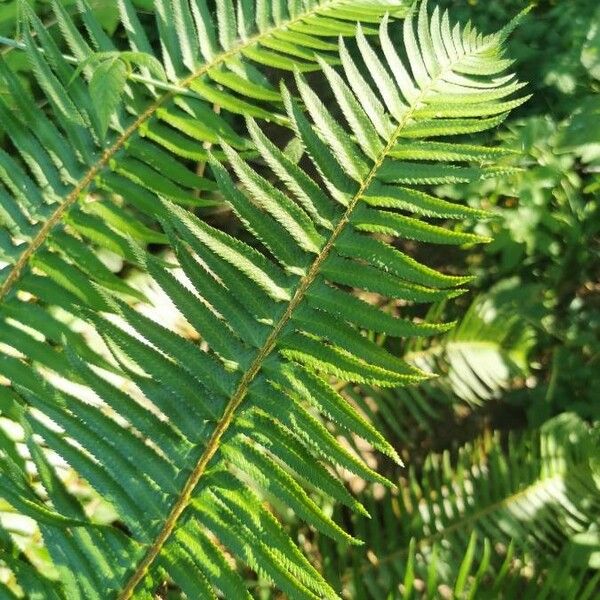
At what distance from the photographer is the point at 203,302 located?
0.91 meters

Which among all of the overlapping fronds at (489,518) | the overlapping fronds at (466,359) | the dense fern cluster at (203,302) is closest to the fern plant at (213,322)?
the dense fern cluster at (203,302)

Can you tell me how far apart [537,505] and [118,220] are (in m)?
1.18

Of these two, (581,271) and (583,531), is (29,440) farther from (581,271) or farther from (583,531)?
(581,271)

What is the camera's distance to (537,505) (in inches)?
64.9

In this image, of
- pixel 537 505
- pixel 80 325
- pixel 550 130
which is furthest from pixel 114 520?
pixel 550 130

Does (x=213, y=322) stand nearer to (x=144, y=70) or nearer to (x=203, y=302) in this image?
(x=203, y=302)

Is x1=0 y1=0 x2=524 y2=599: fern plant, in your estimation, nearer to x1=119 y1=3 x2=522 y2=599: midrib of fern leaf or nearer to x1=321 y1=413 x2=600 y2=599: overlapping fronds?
x1=119 y1=3 x2=522 y2=599: midrib of fern leaf

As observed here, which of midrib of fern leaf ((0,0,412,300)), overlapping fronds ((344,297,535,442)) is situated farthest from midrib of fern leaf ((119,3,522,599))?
overlapping fronds ((344,297,535,442))

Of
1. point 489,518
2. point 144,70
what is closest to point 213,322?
point 144,70

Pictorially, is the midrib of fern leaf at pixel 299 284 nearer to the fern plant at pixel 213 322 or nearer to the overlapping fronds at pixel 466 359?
the fern plant at pixel 213 322

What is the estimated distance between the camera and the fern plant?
853 millimetres

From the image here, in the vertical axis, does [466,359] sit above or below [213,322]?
above

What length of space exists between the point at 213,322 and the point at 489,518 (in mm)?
1013

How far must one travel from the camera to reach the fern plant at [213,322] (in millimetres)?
853
